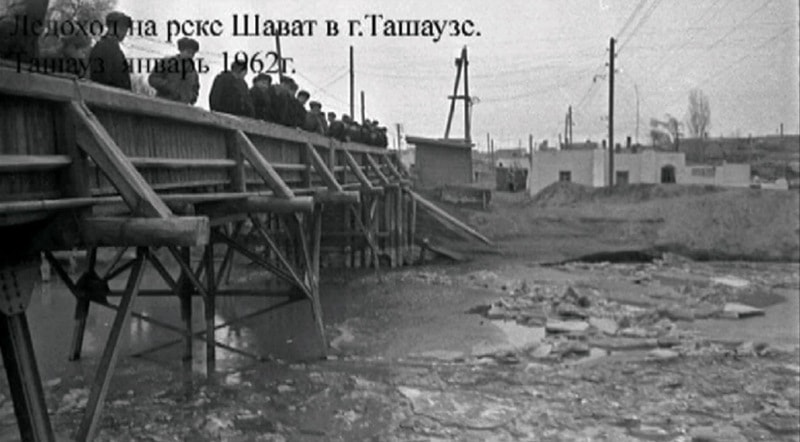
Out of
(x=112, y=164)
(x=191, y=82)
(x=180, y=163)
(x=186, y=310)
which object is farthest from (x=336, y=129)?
(x=112, y=164)

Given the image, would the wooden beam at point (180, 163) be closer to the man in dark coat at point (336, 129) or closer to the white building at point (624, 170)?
the man in dark coat at point (336, 129)

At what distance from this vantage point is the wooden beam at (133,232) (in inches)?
186

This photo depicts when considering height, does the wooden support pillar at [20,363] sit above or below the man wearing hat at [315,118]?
below

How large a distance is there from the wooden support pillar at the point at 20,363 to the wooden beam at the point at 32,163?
0.59m

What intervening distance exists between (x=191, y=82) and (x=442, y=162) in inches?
1046

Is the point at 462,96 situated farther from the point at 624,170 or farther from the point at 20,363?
the point at 20,363

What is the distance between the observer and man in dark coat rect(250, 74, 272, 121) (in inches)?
459

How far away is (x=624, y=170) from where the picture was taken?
45594mm

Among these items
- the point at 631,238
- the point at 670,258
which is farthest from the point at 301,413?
the point at 631,238

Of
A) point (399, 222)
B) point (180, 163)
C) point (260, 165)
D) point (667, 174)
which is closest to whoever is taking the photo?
point (180, 163)

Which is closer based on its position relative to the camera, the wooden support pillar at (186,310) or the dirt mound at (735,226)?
the wooden support pillar at (186,310)

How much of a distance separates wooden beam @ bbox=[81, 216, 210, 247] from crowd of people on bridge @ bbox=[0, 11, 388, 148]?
109 centimetres

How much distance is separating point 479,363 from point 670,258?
14.8 meters

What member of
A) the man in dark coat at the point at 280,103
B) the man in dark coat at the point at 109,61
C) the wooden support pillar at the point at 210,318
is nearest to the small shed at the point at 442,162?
the man in dark coat at the point at 280,103
